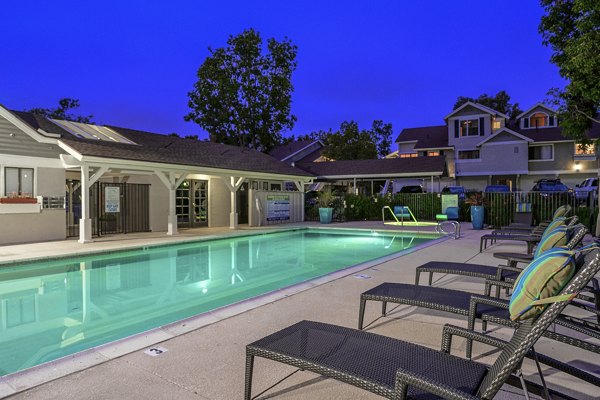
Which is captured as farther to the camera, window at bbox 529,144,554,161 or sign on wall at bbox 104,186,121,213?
window at bbox 529,144,554,161

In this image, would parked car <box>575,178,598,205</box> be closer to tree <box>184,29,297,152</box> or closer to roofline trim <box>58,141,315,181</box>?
roofline trim <box>58,141,315,181</box>

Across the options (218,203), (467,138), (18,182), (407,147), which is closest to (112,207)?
(18,182)

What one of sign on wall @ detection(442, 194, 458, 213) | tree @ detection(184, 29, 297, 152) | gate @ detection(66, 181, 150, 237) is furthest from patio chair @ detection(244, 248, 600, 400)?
tree @ detection(184, 29, 297, 152)

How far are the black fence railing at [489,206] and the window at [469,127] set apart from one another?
1248 centimetres

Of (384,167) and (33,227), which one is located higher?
(384,167)

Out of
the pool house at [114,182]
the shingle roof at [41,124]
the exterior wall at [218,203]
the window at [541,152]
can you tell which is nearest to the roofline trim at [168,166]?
the pool house at [114,182]

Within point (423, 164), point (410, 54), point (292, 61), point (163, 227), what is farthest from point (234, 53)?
point (410, 54)

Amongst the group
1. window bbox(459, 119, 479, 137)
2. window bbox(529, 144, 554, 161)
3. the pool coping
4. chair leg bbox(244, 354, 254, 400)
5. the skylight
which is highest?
window bbox(459, 119, 479, 137)

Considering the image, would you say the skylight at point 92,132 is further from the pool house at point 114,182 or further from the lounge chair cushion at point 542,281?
the lounge chair cushion at point 542,281

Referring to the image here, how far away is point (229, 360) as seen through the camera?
3.21m

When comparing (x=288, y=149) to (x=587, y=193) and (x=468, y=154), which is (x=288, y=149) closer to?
(x=468, y=154)

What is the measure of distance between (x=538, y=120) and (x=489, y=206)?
1969 cm

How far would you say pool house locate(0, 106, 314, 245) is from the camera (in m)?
12.2

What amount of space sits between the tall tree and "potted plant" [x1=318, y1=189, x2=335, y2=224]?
10350mm
